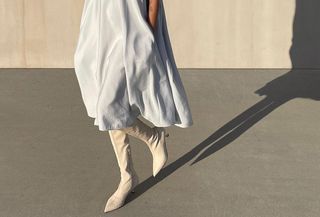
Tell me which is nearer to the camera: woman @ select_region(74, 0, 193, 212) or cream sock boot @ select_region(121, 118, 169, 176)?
woman @ select_region(74, 0, 193, 212)

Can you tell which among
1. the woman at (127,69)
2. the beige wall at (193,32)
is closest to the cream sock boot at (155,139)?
the woman at (127,69)

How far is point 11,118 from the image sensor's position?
497 cm

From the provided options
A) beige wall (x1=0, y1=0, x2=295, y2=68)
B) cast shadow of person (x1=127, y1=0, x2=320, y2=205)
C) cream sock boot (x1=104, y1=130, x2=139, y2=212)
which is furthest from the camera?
beige wall (x1=0, y1=0, x2=295, y2=68)

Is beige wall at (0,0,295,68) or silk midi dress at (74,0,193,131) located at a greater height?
silk midi dress at (74,0,193,131)

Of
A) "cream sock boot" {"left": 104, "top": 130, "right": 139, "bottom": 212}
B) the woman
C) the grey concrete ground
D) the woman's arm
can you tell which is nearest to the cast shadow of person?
the grey concrete ground

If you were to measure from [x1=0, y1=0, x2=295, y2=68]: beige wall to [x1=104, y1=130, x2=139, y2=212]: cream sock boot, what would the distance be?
132 inches

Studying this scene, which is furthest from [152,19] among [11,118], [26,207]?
[11,118]

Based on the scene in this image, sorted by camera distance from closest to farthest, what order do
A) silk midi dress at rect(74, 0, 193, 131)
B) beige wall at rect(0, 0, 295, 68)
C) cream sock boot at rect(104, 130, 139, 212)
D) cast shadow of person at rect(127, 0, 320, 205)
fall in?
silk midi dress at rect(74, 0, 193, 131)
cream sock boot at rect(104, 130, 139, 212)
cast shadow of person at rect(127, 0, 320, 205)
beige wall at rect(0, 0, 295, 68)

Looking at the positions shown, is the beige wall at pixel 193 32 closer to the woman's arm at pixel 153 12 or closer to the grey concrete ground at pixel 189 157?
the grey concrete ground at pixel 189 157

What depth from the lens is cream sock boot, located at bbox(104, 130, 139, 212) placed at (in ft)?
10.9

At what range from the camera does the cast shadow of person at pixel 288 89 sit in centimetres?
416

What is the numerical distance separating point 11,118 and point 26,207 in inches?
67.5

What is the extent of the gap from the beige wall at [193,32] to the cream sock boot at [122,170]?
336 cm

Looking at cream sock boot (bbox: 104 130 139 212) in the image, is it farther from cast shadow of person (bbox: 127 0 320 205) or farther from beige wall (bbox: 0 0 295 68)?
beige wall (bbox: 0 0 295 68)
